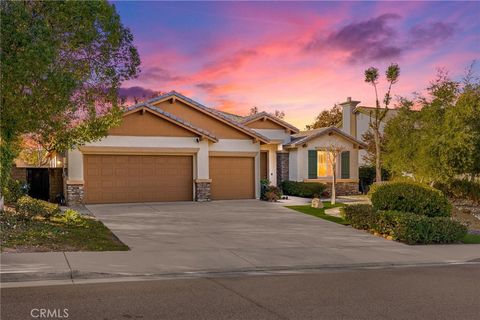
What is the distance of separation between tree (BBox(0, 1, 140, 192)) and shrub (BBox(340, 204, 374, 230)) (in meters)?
8.75

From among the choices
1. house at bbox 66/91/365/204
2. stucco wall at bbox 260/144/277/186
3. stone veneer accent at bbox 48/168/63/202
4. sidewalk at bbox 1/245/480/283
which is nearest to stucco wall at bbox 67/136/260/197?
house at bbox 66/91/365/204

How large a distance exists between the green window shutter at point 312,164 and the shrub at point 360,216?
12.6 meters

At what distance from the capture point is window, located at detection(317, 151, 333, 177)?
30.1 meters

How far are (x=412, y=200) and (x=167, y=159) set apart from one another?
11.8 meters

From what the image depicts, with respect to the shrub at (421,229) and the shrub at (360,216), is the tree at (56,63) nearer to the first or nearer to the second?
the shrub at (360,216)

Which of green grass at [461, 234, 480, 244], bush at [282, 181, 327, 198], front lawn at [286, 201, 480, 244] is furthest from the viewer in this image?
bush at [282, 181, 327, 198]

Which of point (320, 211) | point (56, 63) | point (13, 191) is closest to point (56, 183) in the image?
point (13, 191)

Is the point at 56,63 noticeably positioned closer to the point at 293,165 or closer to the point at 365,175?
the point at 293,165

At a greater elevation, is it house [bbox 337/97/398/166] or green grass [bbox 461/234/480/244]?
house [bbox 337/97/398/166]

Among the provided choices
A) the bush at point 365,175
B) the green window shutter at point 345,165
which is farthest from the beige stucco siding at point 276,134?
the bush at point 365,175

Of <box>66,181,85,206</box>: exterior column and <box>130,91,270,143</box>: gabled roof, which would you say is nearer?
<box>66,181,85,206</box>: exterior column

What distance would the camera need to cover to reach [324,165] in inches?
1192

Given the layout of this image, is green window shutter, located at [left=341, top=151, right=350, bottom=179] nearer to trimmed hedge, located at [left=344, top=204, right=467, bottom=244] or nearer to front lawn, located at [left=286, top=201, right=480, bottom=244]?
front lawn, located at [left=286, top=201, right=480, bottom=244]

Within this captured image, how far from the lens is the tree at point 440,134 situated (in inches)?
832
